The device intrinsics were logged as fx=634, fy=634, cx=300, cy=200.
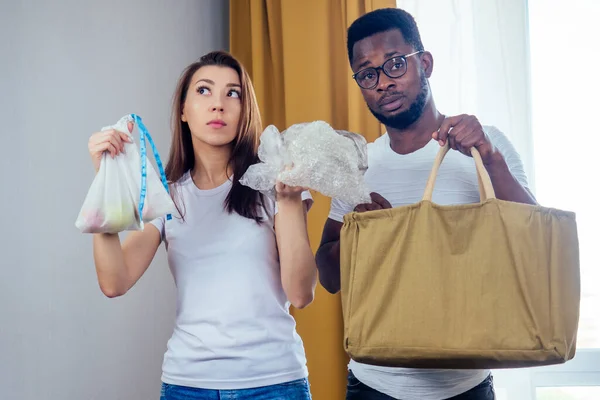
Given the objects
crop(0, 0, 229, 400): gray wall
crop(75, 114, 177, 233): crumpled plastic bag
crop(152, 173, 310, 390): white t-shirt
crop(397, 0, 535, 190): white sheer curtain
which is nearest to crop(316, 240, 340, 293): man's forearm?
crop(152, 173, 310, 390): white t-shirt

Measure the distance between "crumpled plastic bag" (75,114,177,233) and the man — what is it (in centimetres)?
40

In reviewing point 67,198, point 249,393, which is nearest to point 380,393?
point 249,393

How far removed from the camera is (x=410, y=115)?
146cm

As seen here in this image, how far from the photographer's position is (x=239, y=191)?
140 cm

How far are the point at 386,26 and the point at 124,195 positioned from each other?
Result: 732 mm

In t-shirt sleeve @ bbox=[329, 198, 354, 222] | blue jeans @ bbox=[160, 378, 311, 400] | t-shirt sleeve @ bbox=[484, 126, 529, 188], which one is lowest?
blue jeans @ bbox=[160, 378, 311, 400]

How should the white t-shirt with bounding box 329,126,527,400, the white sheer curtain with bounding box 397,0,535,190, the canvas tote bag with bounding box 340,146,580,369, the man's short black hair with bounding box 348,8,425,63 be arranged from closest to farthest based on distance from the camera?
the canvas tote bag with bounding box 340,146,580,369 → the white t-shirt with bounding box 329,126,527,400 → the man's short black hair with bounding box 348,8,425,63 → the white sheer curtain with bounding box 397,0,535,190

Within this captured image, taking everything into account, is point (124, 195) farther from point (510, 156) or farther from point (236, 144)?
point (510, 156)

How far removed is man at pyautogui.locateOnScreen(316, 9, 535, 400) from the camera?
1.29 metres

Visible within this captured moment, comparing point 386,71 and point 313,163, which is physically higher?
point 386,71

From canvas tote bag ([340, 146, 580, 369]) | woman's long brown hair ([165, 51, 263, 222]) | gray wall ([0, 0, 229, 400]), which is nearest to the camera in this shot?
canvas tote bag ([340, 146, 580, 369])

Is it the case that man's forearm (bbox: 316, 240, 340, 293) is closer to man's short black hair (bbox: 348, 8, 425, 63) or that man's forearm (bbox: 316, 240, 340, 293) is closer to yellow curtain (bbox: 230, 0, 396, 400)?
man's short black hair (bbox: 348, 8, 425, 63)

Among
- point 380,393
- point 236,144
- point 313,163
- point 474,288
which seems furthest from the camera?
point 236,144

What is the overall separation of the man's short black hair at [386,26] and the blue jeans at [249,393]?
795 mm
